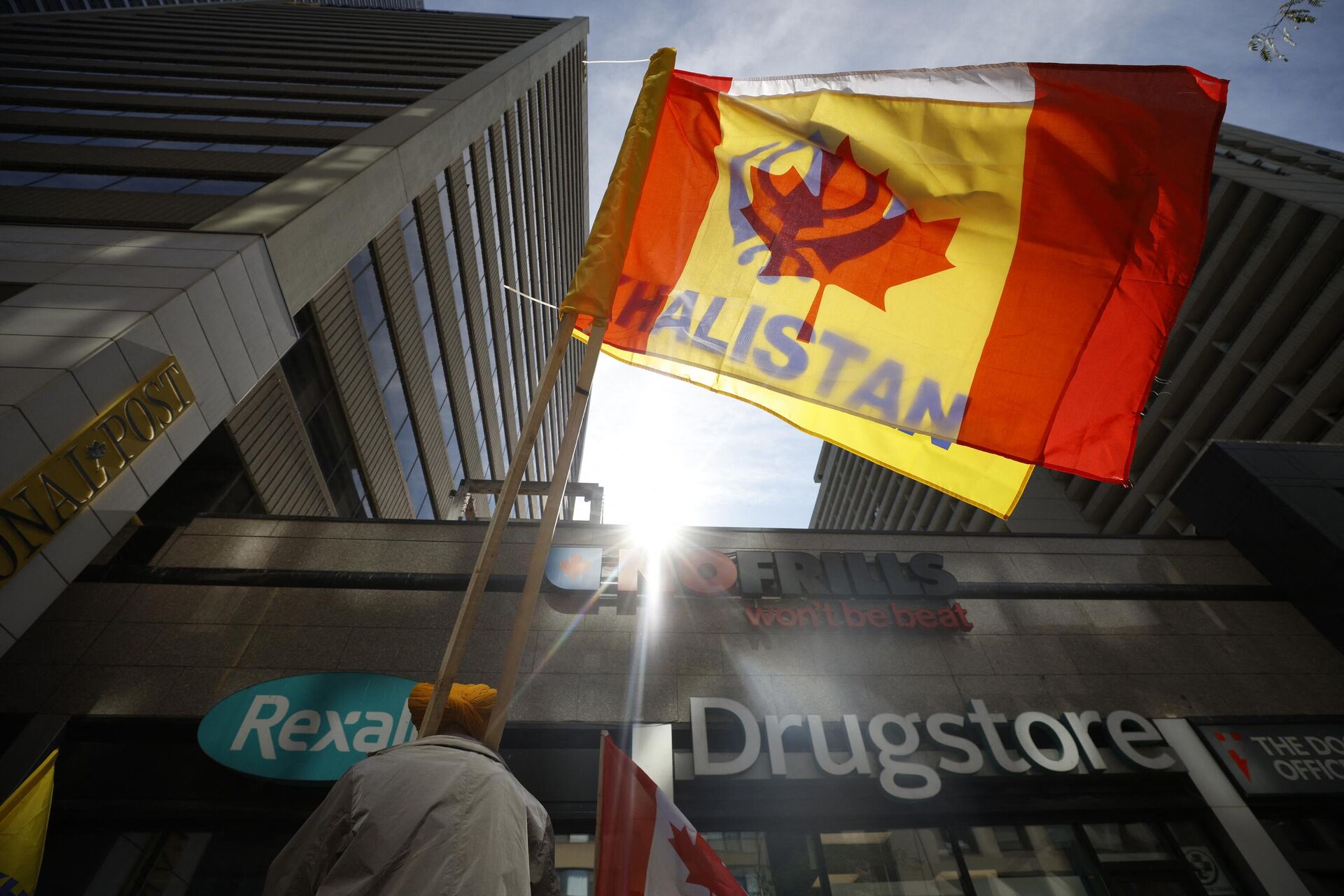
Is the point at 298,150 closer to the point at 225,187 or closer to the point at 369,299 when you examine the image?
the point at 225,187

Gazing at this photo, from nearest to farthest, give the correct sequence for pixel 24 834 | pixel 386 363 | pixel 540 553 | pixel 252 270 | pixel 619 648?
pixel 540 553 → pixel 24 834 → pixel 619 648 → pixel 252 270 → pixel 386 363

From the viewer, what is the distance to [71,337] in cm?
752

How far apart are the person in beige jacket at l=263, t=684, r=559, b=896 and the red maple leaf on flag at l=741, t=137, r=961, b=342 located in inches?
189

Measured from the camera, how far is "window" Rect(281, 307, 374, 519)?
1578 cm

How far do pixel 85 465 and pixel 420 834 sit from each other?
7883mm

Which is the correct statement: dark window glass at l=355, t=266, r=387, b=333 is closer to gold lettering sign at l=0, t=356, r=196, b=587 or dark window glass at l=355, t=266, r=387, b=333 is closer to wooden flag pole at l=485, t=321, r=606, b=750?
gold lettering sign at l=0, t=356, r=196, b=587

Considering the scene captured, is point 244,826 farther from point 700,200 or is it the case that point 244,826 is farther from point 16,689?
point 700,200

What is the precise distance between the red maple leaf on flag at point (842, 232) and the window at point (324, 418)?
1274 cm

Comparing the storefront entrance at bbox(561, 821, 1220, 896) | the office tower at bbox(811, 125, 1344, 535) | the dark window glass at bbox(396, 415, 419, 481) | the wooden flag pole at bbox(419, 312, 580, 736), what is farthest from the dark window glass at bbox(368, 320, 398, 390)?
the office tower at bbox(811, 125, 1344, 535)

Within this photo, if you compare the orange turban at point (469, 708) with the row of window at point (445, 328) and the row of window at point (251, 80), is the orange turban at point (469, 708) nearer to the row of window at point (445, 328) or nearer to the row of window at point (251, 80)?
the row of window at point (445, 328)

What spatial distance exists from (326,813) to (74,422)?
7426 mm

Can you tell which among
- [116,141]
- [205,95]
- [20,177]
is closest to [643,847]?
[20,177]

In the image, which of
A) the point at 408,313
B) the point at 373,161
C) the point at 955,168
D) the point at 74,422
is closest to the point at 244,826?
the point at 74,422

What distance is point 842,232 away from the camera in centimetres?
626
